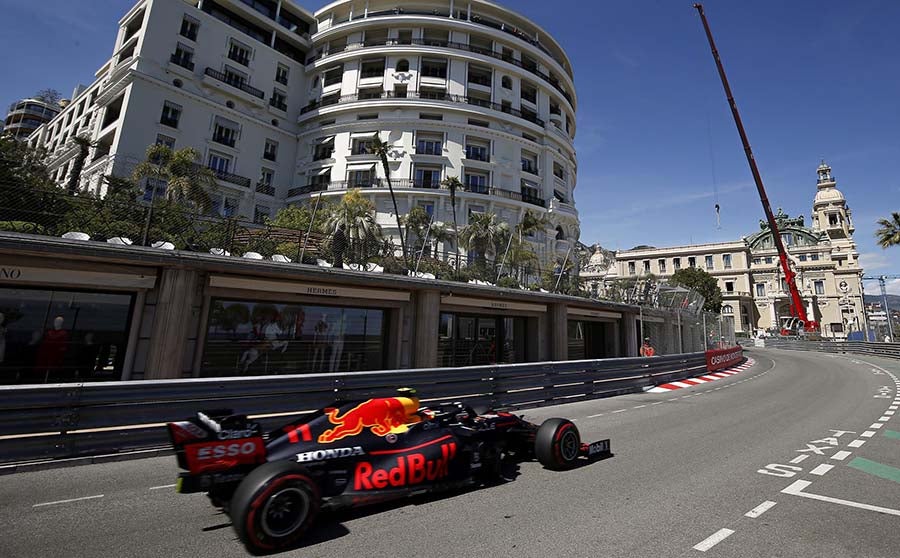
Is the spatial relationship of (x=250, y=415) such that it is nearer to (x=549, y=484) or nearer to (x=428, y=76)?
(x=549, y=484)

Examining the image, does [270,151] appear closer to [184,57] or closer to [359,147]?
[359,147]

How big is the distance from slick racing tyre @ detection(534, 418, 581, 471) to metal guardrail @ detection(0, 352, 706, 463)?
140 inches

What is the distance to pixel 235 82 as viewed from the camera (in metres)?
38.9

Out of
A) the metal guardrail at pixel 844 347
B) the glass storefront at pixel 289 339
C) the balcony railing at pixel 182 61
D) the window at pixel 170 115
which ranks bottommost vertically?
the glass storefront at pixel 289 339

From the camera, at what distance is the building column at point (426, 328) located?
13.0 m

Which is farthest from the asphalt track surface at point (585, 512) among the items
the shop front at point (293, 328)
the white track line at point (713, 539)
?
the shop front at point (293, 328)

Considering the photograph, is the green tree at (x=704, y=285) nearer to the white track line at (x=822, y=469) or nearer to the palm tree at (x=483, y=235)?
the palm tree at (x=483, y=235)

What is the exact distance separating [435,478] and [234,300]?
871cm

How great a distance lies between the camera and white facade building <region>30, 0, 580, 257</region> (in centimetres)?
3581

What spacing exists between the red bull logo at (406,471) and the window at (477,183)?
124 feet

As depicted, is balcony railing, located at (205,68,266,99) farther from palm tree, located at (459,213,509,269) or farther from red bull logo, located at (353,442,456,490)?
red bull logo, located at (353,442,456,490)

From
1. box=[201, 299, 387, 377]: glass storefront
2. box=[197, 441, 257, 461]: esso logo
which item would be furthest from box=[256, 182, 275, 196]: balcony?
box=[197, 441, 257, 461]: esso logo

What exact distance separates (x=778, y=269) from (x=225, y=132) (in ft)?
295

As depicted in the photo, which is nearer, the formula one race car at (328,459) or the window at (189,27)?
the formula one race car at (328,459)
